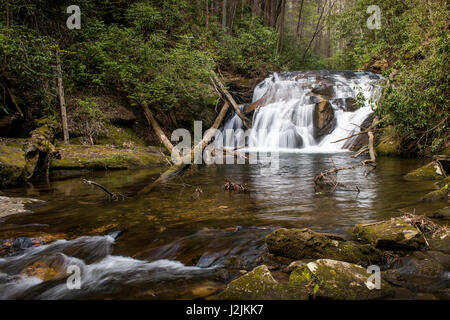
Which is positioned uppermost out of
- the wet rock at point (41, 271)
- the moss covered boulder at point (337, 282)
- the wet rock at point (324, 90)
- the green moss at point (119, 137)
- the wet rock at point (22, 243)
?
the wet rock at point (324, 90)

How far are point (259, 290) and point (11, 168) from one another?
756cm

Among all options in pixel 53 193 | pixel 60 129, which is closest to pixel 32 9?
pixel 60 129

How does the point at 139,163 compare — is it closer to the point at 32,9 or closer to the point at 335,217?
the point at 32,9

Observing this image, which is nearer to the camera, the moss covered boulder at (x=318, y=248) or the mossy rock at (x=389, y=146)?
the moss covered boulder at (x=318, y=248)

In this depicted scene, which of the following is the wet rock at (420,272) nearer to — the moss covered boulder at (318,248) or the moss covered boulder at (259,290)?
the moss covered boulder at (318,248)

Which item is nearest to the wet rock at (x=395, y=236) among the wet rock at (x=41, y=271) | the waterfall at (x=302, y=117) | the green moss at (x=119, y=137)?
the wet rock at (x=41, y=271)

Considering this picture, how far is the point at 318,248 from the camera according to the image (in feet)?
11.5

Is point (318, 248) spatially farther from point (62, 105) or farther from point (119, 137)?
point (119, 137)

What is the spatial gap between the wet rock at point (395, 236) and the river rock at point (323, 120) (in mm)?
14255

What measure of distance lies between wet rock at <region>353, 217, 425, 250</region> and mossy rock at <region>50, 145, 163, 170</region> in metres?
9.36

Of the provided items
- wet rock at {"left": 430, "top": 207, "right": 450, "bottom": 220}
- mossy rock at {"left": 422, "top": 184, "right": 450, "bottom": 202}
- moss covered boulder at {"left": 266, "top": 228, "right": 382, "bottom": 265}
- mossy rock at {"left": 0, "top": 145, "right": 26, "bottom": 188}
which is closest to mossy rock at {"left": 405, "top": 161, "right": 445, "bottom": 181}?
mossy rock at {"left": 422, "top": 184, "right": 450, "bottom": 202}

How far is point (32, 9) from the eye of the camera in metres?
11.2

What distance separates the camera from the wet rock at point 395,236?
3.59 m
